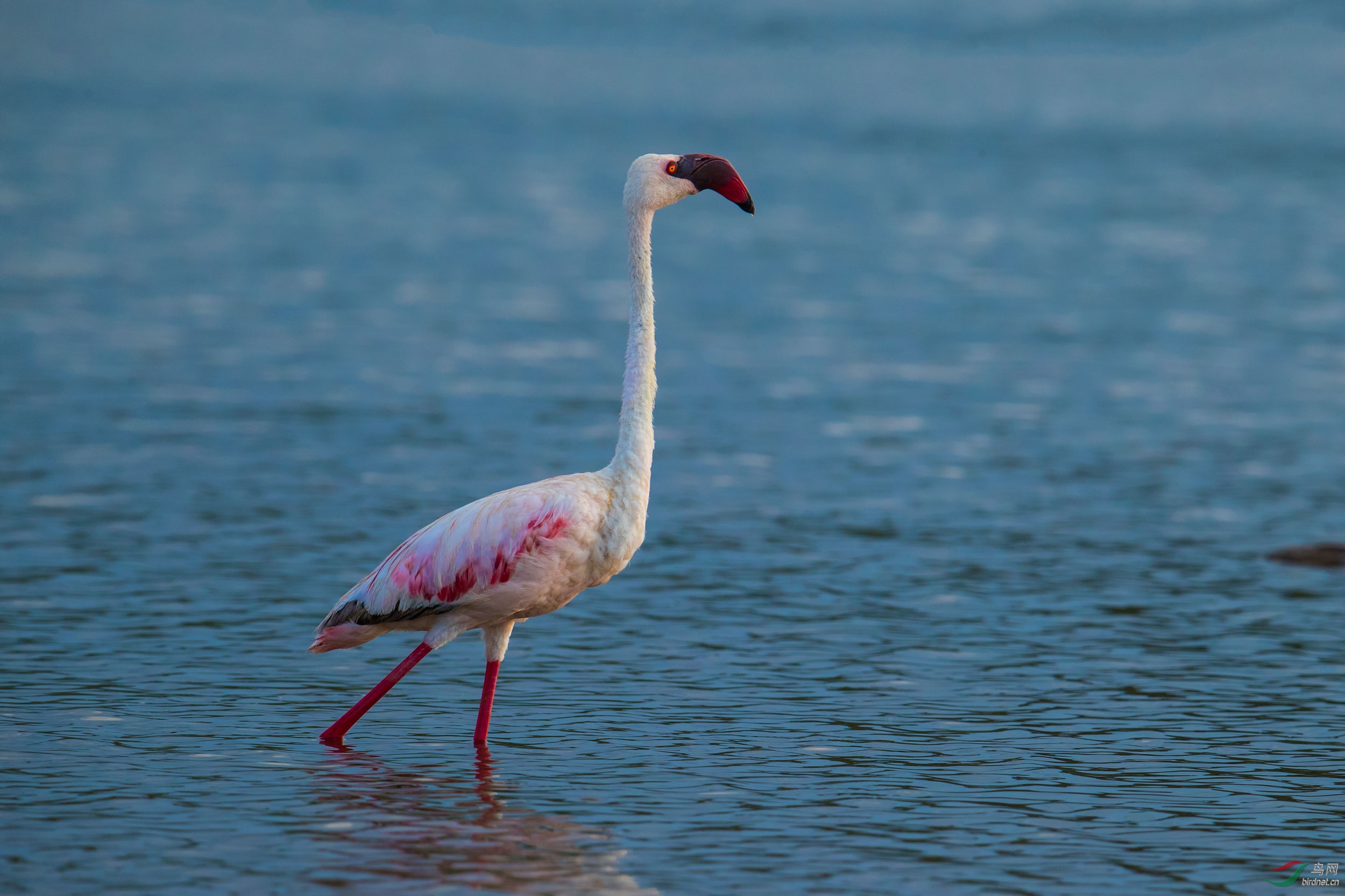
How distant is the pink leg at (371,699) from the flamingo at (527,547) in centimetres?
1

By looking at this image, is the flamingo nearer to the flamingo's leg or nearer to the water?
the flamingo's leg

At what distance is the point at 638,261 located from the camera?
39.3 ft

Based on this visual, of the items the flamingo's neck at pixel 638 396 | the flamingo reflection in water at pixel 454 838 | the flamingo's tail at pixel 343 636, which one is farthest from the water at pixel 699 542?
the flamingo's neck at pixel 638 396

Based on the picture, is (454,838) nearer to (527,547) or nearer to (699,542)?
(527,547)

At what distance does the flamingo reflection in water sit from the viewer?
9.34 m

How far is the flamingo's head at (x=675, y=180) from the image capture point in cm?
1155

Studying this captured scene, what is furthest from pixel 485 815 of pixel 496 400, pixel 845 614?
pixel 496 400

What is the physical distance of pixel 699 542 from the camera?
56.9 ft

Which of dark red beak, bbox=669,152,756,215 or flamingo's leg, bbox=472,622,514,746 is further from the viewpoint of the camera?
dark red beak, bbox=669,152,756,215

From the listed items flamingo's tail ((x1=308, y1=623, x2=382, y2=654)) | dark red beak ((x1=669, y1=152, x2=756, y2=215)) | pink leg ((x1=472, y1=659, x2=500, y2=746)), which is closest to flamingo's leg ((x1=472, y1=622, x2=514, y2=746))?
pink leg ((x1=472, y1=659, x2=500, y2=746))

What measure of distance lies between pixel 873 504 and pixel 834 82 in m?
127

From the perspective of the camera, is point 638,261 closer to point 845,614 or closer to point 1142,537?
point 845,614

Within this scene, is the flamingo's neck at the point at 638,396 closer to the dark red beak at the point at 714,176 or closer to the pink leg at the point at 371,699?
the dark red beak at the point at 714,176

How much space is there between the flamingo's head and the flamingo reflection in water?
3600mm
